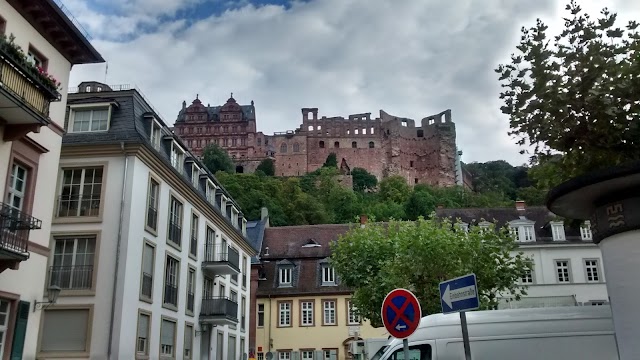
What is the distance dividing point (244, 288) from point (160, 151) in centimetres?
1579

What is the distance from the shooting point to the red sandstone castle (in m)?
122

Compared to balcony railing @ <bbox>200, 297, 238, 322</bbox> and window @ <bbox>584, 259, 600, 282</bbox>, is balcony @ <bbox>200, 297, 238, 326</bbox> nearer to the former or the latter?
balcony railing @ <bbox>200, 297, 238, 322</bbox>

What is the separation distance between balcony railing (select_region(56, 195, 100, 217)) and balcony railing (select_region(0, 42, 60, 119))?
8.65m

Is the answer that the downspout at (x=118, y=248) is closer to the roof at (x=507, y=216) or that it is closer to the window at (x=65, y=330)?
the window at (x=65, y=330)

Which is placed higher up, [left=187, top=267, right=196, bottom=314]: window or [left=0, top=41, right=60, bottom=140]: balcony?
[left=0, top=41, right=60, bottom=140]: balcony

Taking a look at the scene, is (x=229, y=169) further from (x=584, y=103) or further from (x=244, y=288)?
(x=584, y=103)

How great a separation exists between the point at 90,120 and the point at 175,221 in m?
5.44

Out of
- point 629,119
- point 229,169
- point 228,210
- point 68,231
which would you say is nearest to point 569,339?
point 629,119

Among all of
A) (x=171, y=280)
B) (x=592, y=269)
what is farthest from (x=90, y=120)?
(x=592, y=269)

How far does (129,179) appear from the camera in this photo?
68.0ft

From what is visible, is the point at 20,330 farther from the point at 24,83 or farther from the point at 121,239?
the point at 121,239

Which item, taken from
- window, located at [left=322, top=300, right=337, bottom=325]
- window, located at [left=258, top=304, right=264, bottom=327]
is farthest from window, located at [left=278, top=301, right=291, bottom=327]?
window, located at [left=322, top=300, right=337, bottom=325]

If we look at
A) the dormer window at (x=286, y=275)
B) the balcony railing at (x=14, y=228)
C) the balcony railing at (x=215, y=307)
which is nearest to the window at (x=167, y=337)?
the balcony railing at (x=215, y=307)

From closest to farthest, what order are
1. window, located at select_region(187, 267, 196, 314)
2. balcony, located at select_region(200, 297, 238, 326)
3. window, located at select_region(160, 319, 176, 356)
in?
window, located at select_region(160, 319, 176, 356), window, located at select_region(187, 267, 196, 314), balcony, located at select_region(200, 297, 238, 326)
